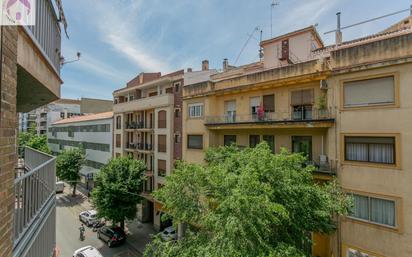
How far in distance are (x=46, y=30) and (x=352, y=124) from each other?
478 inches

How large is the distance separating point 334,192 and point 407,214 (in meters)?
2.82

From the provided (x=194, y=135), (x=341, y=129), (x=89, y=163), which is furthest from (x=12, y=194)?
(x=89, y=163)

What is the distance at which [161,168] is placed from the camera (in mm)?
21891

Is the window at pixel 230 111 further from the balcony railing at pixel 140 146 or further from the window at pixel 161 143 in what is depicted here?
the balcony railing at pixel 140 146

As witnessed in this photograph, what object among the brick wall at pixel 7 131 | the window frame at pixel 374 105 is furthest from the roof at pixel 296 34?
the brick wall at pixel 7 131

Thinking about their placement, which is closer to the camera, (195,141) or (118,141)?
(195,141)

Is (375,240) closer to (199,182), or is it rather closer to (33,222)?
(199,182)

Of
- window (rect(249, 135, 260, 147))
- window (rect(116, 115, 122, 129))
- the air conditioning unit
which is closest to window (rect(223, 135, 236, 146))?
window (rect(249, 135, 260, 147))

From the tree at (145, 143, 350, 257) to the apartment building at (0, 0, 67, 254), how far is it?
15.8 feet

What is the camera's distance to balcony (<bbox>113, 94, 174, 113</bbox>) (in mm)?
21359

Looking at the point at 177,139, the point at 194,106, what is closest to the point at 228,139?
the point at 194,106

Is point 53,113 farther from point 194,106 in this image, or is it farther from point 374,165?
point 374,165

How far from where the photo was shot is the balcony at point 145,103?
70.1 feet

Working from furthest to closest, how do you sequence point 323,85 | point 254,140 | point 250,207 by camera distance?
point 254,140 < point 323,85 < point 250,207
